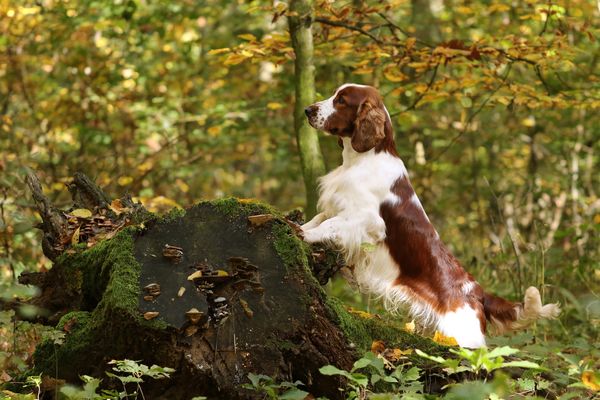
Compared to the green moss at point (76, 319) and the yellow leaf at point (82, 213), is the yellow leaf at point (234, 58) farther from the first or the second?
the green moss at point (76, 319)

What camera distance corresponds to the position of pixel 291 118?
1125 cm

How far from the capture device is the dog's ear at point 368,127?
5.09 metres

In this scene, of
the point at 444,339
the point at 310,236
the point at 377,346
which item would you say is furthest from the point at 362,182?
the point at 377,346

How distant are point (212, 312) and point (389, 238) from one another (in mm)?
1749

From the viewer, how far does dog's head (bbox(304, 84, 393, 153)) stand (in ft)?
16.7

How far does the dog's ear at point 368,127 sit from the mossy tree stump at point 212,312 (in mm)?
1288

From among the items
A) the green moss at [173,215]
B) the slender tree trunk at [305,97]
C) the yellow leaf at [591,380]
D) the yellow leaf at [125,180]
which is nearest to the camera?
the yellow leaf at [591,380]

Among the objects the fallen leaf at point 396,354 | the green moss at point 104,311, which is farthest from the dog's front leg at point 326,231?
the green moss at point 104,311

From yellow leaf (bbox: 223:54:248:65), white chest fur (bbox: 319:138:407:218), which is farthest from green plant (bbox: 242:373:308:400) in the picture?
yellow leaf (bbox: 223:54:248:65)

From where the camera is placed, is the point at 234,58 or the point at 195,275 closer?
the point at 195,275

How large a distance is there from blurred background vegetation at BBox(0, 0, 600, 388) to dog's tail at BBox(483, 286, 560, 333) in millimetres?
1774

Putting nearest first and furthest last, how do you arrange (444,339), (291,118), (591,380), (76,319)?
(591,380)
(76,319)
(444,339)
(291,118)

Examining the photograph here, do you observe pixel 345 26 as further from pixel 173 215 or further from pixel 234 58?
pixel 173 215

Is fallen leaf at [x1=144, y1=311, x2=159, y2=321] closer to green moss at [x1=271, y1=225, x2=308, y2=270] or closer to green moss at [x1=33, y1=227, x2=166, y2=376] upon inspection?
green moss at [x1=33, y1=227, x2=166, y2=376]
